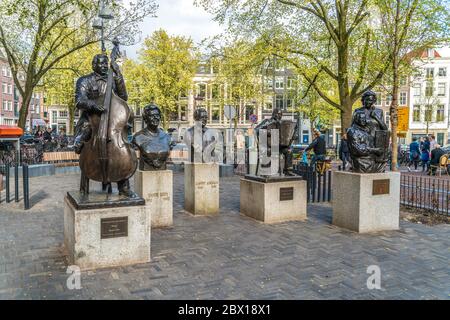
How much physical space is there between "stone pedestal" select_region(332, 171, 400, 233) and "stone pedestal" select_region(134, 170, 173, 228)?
3.66 meters

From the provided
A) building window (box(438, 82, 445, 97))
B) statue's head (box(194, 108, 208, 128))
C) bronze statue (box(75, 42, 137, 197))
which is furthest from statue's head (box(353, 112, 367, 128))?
building window (box(438, 82, 445, 97))

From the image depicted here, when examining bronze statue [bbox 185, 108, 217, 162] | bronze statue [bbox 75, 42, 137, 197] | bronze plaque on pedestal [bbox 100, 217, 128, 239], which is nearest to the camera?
bronze plaque on pedestal [bbox 100, 217, 128, 239]

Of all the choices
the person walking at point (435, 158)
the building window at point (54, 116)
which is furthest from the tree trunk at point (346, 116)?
the building window at point (54, 116)

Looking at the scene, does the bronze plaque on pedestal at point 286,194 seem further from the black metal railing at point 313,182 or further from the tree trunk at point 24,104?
the tree trunk at point 24,104

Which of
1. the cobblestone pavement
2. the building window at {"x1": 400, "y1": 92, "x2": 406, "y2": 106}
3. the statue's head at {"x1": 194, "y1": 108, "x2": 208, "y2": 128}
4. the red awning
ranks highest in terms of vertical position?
the building window at {"x1": 400, "y1": 92, "x2": 406, "y2": 106}

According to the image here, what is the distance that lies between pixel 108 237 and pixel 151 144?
120 inches

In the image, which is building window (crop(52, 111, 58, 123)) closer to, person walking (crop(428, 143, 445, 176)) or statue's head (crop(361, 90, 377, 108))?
person walking (crop(428, 143, 445, 176))

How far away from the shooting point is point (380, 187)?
757 centimetres

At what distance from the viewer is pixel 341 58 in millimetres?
12852

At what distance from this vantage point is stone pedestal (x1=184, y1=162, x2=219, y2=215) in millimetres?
9180

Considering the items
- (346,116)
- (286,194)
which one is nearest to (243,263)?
(286,194)

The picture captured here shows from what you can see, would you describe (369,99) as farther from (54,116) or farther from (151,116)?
(54,116)

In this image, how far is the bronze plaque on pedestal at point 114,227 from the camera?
5333mm

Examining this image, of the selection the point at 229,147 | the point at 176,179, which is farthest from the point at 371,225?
the point at 229,147
